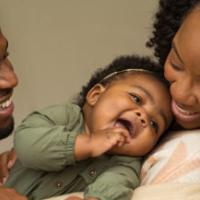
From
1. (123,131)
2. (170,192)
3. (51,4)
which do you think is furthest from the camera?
(51,4)

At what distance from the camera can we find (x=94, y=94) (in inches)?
46.7

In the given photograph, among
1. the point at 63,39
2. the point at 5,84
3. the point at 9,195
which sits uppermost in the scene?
the point at 5,84

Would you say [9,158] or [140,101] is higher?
[140,101]

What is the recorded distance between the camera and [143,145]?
3.55 ft

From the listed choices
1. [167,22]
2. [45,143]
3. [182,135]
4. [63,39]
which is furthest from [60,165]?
[63,39]

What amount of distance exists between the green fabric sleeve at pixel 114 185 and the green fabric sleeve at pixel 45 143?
0.08m

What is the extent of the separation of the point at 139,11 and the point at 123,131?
0.96m

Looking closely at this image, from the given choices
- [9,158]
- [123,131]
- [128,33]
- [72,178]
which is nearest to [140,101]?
[123,131]

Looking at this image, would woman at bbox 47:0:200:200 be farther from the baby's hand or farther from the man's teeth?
the man's teeth

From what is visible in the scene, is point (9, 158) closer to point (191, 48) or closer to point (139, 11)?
point (191, 48)

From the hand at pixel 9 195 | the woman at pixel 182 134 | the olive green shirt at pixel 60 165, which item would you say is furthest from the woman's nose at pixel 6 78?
the woman at pixel 182 134

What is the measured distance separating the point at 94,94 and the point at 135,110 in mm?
137

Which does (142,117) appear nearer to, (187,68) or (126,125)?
(126,125)

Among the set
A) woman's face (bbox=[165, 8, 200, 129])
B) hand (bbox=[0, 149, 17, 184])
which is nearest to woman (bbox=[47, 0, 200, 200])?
woman's face (bbox=[165, 8, 200, 129])
